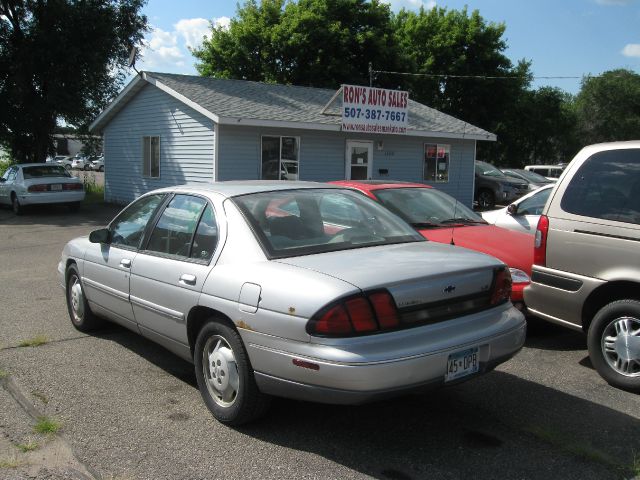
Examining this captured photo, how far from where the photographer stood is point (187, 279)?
4.11m

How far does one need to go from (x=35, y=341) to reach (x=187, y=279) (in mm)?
2400

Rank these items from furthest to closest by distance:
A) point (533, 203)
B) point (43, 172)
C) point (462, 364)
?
point (43, 172)
point (533, 203)
point (462, 364)

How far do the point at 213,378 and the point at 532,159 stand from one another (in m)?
53.1

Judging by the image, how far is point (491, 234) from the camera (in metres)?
6.66

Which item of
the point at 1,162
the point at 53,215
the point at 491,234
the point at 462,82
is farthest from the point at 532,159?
the point at 491,234

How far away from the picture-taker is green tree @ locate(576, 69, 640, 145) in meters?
56.2

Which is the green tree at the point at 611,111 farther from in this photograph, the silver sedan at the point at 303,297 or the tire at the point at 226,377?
the tire at the point at 226,377

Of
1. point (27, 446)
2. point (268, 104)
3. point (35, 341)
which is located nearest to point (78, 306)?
point (35, 341)

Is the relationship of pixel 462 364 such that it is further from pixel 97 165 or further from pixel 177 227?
pixel 97 165

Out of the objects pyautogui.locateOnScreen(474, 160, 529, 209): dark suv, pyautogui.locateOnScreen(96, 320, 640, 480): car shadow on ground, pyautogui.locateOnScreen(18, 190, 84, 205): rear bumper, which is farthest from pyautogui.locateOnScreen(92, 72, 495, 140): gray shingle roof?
pyautogui.locateOnScreen(96, 320, 640, 480): car shadow on ground

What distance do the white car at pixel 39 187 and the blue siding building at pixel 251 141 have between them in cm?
242

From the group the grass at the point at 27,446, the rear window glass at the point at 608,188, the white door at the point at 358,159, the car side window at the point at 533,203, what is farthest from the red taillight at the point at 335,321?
the white door at the point at 358,159

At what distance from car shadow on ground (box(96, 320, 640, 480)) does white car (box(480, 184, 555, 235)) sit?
3961 mm

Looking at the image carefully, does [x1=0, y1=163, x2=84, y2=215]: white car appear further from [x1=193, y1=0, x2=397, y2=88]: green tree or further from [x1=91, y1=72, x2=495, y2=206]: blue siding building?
[x1=193, y1=0, x2=397, y2=88]: green tree
